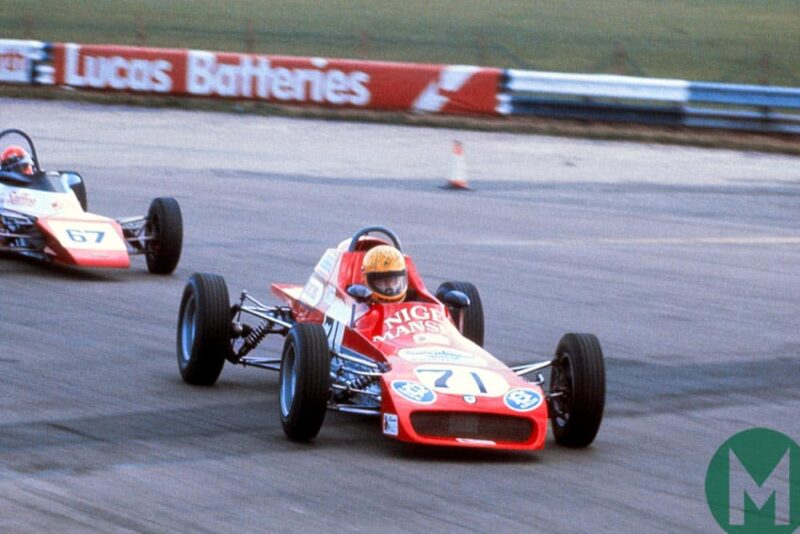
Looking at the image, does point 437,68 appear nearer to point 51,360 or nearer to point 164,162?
point 164,162

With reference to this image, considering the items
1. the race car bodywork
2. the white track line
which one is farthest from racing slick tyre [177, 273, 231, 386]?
the white track line

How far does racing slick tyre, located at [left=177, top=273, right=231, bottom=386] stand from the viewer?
9844mm

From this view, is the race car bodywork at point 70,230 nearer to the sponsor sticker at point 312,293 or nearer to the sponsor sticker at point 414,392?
the sponsor sticker at point 312,293

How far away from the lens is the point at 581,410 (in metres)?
8.55

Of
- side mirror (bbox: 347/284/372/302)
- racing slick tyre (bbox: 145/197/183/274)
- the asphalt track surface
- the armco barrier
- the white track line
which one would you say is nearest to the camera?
the asphalt track surface

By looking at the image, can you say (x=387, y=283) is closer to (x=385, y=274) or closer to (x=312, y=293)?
(x=385, y=274)

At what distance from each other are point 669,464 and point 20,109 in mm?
23209

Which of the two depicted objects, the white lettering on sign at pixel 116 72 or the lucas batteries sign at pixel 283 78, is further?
the white lettering on sign at pixel 116 72

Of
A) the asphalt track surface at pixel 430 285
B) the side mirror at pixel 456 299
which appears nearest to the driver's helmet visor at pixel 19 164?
the asphalt track surface at pixel 430 285

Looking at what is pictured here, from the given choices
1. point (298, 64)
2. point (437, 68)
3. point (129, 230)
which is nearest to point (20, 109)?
point (298, 64)

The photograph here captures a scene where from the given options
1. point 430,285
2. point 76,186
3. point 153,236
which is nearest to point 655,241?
point 430,285

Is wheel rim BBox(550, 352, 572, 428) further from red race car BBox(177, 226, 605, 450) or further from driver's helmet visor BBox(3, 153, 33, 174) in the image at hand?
driver's helmet visor BBox(3, 153, 33, 174)

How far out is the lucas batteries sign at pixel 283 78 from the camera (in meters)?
29.6

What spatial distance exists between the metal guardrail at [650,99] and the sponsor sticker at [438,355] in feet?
65.0
